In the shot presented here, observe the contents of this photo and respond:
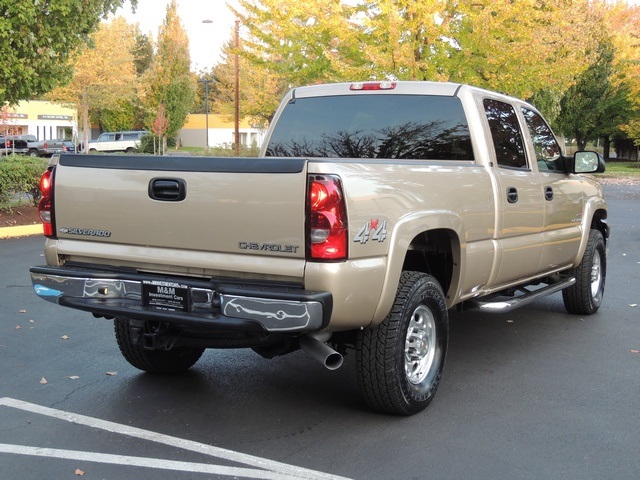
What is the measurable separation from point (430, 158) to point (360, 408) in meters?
1.93

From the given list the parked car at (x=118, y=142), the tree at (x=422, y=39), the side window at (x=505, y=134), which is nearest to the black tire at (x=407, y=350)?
the side window at (x=505, y=134)

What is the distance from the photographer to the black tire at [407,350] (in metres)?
4.39

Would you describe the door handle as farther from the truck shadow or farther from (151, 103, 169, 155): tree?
(151, 103, 169, 155): tree

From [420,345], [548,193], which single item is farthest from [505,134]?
[420,345]

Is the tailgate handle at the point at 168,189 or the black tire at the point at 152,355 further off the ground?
the tailgate handle at the point at 168,189

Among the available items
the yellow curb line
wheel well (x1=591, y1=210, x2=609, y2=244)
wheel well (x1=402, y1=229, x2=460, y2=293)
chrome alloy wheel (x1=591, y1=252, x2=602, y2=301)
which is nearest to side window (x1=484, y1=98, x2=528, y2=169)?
wheel well (x1=402, y1=229, x2=460, y2=293)

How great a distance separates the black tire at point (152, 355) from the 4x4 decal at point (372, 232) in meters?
1.96

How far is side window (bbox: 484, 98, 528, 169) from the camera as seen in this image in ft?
19.1

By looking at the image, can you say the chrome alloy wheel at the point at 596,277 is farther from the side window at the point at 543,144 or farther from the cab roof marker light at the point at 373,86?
the cab roof marker light at the point at 373,86

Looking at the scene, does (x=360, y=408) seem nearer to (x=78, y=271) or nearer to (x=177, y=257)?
(x=177, y=257)

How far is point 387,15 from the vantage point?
17.9 meters

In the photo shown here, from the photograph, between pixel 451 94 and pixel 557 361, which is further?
pixel 557 361

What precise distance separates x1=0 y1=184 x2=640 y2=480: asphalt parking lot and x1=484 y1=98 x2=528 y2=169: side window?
161 cm

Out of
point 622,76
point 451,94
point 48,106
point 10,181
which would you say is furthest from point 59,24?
point 48,106
